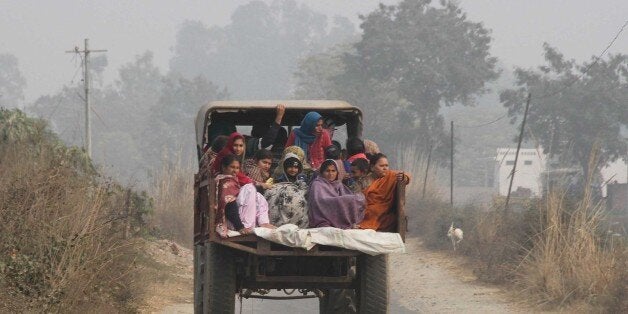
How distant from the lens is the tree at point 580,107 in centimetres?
5134

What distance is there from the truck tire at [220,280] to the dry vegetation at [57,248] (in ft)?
6.98

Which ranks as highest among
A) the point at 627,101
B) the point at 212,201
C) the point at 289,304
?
the point at 627,101

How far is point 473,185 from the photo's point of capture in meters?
98.6

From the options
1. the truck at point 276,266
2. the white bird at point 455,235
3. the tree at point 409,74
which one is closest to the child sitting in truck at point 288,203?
the truck at point 276,266

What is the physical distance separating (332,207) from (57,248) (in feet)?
12.2

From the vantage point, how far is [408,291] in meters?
21.2

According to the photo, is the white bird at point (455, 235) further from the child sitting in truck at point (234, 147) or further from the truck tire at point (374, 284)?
the truck tire at point (374, 284)

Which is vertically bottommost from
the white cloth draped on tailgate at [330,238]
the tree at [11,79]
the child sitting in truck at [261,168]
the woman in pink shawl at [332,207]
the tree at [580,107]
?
the white cloth draped on tailgate at [330,238]

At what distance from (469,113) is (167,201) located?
91.0 metres

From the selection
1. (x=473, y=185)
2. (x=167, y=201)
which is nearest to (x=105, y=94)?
(x=473, y=185)

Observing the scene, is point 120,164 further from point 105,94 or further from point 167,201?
point 167,201

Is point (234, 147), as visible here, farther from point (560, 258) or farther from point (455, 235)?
point (455, 235)

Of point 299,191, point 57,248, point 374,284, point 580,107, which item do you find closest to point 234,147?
point 299,191

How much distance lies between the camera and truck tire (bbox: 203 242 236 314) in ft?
33.0
